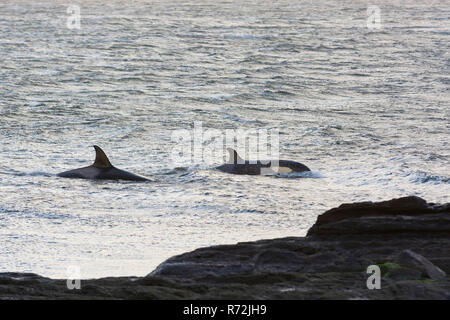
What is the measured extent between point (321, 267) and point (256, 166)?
1008cm

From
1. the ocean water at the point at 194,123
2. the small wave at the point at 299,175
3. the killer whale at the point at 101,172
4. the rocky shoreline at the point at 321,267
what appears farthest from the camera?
the small wave at the point at 299,175

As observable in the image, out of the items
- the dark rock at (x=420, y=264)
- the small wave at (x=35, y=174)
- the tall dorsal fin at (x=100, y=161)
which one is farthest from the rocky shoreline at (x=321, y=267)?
the small wave at (x=35, y=174)

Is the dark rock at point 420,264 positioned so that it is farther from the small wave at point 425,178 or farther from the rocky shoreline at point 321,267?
the small wave at point 425,178

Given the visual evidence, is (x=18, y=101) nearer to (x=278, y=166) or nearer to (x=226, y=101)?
(x=226, y=101)

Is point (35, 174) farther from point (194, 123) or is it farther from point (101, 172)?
point (194, 123)

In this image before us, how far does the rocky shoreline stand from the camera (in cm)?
693

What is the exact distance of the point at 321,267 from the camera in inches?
Answer: 310

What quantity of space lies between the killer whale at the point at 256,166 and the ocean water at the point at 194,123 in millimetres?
408

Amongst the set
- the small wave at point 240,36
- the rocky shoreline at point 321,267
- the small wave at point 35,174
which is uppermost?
the small wave at point 240,36

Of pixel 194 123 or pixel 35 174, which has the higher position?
pixel 194 123

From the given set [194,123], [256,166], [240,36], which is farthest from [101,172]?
[240,36]

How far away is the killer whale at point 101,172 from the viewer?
16.8m
